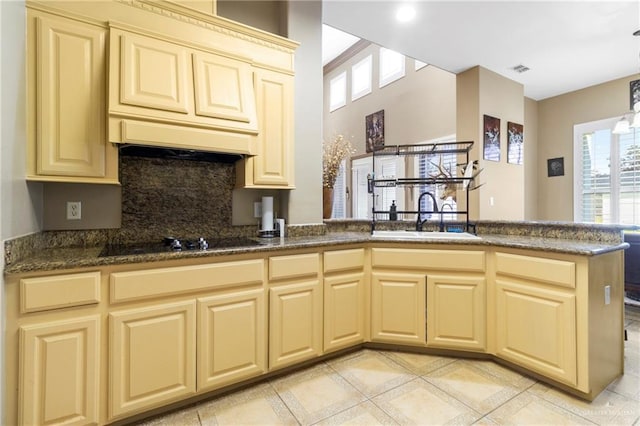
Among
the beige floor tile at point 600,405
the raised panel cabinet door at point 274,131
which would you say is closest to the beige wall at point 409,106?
the raised panel cabinet door at point 274,131

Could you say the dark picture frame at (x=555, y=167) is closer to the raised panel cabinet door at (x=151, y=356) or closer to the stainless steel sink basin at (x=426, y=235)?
the stainless steel sink basin at (x=426, y=235)

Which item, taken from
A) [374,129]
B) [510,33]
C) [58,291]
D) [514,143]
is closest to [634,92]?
[514,143]

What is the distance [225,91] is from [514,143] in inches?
162

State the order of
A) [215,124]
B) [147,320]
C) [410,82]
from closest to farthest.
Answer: [147,320]
[215,124]
[410,82]

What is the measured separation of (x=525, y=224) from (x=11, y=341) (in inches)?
126

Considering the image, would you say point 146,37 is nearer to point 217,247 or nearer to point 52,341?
point 217,247

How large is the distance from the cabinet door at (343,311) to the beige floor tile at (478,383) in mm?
566

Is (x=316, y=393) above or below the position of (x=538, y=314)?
below

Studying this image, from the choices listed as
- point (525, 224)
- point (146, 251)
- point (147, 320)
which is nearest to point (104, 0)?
point (146, 251)

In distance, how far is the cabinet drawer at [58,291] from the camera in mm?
1314

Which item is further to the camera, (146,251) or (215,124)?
(215,124)

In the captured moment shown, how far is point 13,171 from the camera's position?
4.72ft

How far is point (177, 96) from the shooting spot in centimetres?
186

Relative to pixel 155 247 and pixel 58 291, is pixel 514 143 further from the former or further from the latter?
pixel 58 291
